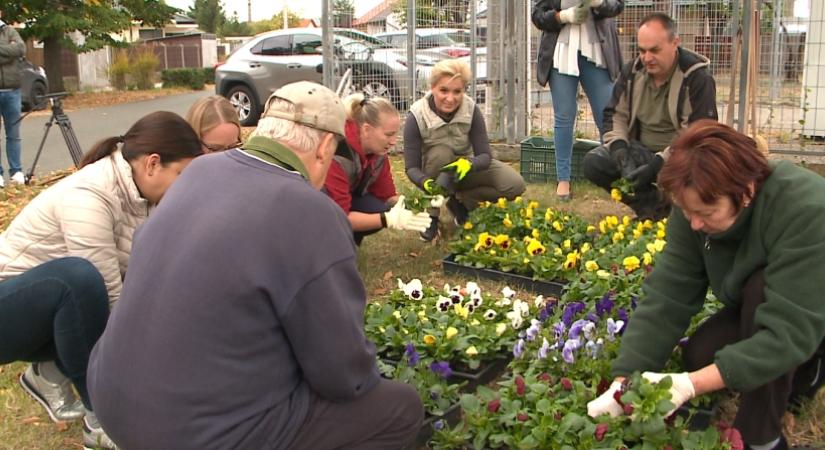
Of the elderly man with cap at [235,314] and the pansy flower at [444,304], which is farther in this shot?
the pansy flower at [444,304]

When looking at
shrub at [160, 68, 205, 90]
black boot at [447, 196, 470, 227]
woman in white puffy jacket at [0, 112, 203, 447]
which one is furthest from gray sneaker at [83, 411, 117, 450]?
shrub at [160, 68, 205, 90]

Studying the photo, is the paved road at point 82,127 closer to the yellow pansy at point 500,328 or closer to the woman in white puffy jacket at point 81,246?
the woman in white puffy jacket at point 81,246

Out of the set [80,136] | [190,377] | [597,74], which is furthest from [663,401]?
[80,136]

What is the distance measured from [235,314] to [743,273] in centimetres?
152

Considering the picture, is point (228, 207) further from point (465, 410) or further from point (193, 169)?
point (465, 410)

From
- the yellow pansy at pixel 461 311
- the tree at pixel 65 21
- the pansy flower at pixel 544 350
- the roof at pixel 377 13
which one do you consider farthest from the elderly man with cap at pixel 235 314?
the tree at pixel 65 21

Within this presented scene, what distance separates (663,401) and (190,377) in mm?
1275

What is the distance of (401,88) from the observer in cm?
877

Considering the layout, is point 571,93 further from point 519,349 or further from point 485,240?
point 519,349

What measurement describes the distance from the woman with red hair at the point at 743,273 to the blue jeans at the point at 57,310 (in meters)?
1.66

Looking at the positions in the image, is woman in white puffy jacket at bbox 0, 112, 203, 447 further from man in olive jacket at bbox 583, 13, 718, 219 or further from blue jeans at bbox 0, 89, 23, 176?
blue jeans at bbox 0, 89, 23, 176

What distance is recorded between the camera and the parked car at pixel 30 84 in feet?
27.4

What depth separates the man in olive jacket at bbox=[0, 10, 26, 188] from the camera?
7973 mm

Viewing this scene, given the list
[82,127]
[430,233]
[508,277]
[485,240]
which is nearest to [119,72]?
[82,127]
